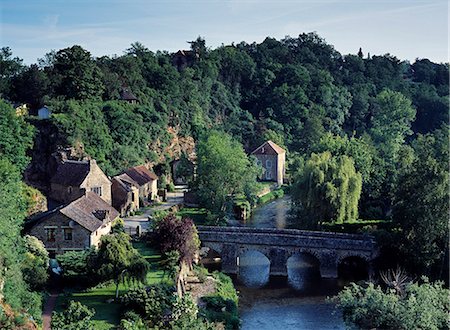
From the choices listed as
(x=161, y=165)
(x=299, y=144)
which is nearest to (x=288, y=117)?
(x=299, y=144)

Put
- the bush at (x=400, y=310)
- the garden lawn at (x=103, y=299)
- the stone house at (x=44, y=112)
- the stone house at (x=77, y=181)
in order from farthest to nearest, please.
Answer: the stone house at (x=44, y=112)
the stone house at (x=77, y=181)
the garden lawn at (x=103, y=299)
the bush at (x=400, y=310)

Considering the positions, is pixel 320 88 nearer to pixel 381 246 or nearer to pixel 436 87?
pixel 436 87

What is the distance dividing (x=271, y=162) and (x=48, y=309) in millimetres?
50872

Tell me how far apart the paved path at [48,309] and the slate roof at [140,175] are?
1033 inches

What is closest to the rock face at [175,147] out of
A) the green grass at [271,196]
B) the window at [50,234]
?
the green grass at [271,196]

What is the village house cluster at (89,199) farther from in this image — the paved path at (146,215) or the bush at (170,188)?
the bush at (170,188)

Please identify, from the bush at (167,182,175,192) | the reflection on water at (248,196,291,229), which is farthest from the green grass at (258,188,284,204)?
the bush at (167,182,175,192)

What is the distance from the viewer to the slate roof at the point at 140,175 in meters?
61.2

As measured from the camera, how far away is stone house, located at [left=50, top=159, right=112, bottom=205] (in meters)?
51.8

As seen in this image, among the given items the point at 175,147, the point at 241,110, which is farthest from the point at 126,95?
the point at 241,110

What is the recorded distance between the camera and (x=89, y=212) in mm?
43281

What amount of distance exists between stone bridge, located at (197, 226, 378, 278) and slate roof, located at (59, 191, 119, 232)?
7.95 m

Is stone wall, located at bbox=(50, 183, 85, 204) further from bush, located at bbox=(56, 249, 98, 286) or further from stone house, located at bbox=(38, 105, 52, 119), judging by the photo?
bush, located at bbox=(56, 249, 98, 286)

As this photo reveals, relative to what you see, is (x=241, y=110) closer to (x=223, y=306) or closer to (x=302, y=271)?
(x=302, y=271)
